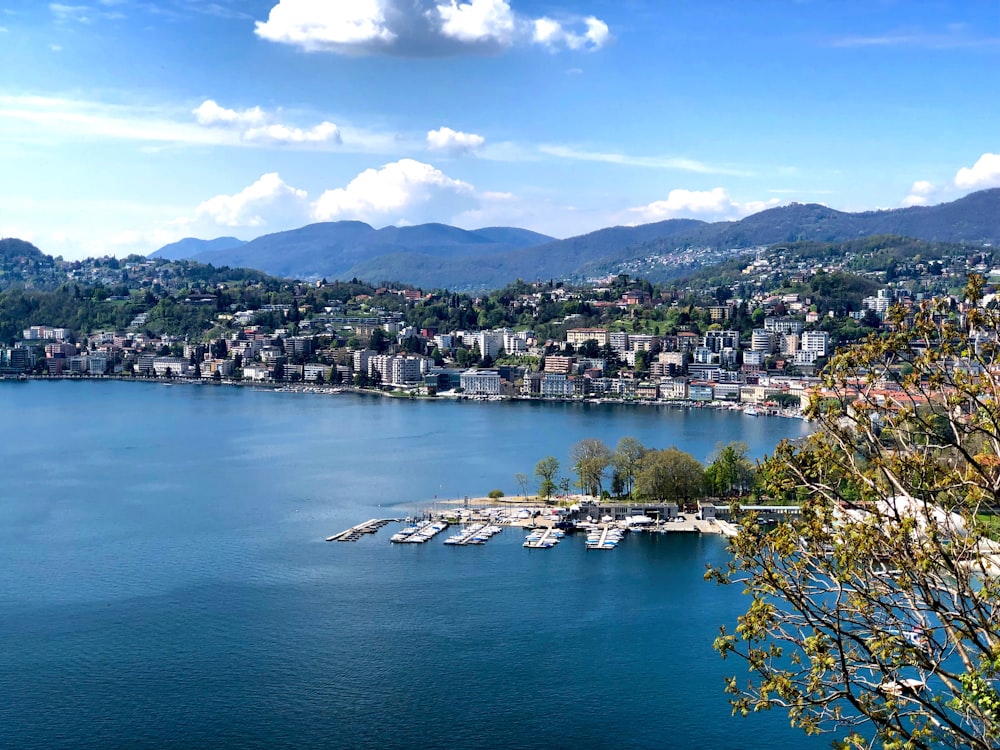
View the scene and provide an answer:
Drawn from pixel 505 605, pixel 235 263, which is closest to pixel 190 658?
pixel 505 605

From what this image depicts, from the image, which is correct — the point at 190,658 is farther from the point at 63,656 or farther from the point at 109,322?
the point at 109,322

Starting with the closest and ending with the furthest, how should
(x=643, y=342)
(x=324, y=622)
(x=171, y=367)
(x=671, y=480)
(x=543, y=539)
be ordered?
1. (x=324, y=622)
2. (x=543, y=539)
3. (x=671, y=480)
4. (x=643, y=342)
5. (x=171, y=367)

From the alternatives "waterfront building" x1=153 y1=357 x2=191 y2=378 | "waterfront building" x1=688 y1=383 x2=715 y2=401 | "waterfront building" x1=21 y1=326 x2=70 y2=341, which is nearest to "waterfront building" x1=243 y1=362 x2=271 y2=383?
"waterfront building" x1=153 y1=357 x2=191 y2=378

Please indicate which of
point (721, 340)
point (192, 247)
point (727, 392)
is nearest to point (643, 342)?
point (721, 340)

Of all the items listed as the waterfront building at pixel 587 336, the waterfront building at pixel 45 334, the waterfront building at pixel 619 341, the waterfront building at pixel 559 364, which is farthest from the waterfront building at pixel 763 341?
the waterfront building at pixel 45 334

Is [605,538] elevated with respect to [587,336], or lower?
lower

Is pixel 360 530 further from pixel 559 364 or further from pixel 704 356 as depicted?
pixel 704 356
